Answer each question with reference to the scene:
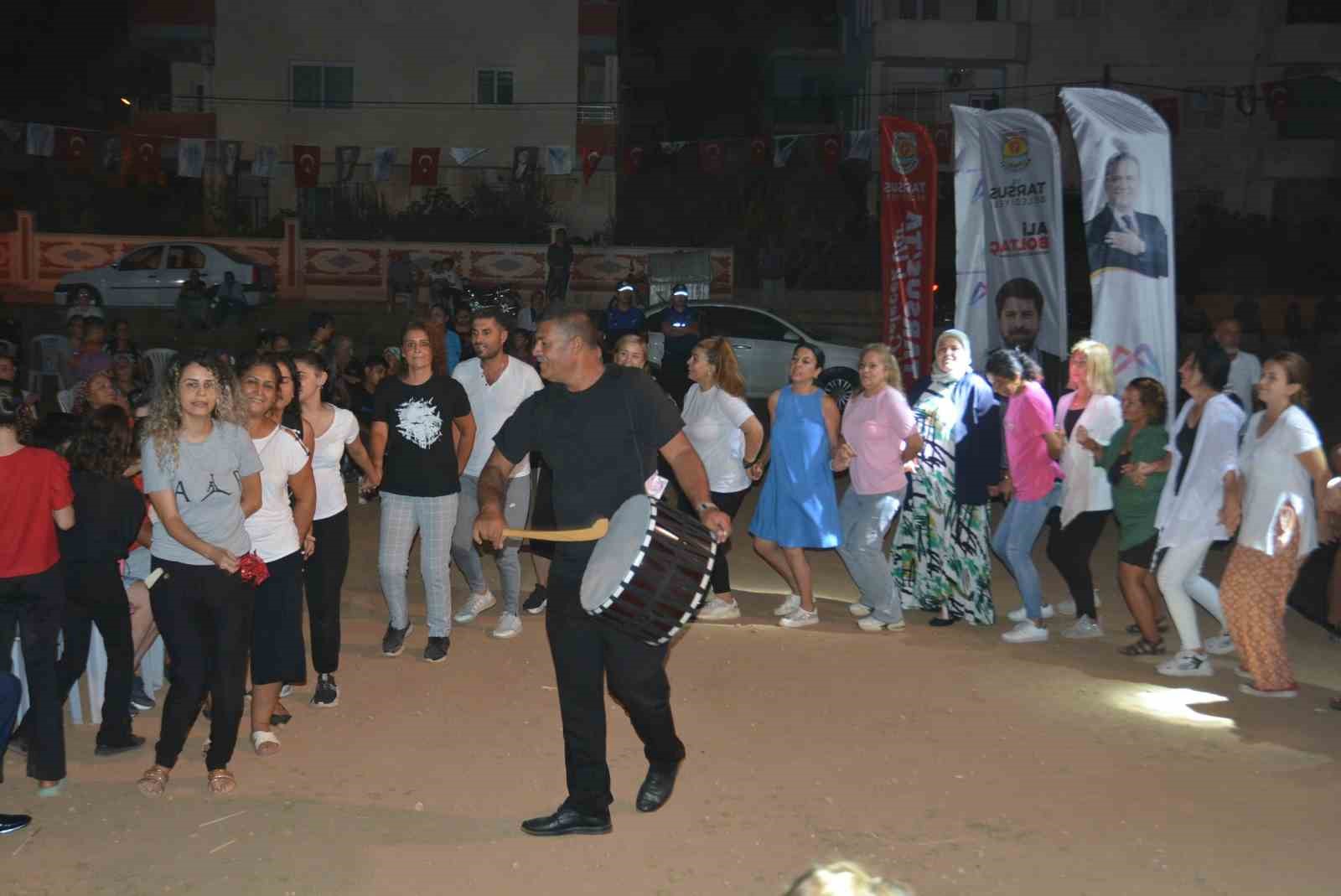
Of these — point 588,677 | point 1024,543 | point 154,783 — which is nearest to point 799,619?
point 1024,543

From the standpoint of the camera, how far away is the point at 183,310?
84.0ft

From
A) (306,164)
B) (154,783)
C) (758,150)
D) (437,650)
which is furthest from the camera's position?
(306,164)

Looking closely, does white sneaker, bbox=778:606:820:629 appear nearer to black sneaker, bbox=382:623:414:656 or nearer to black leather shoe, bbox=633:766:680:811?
black sneaker, bbox=382:623:414:656

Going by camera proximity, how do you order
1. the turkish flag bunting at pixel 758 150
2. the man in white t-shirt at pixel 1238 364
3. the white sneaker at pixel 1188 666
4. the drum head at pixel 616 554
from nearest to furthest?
the drum head at pixel 616 554 → the white sneaker at pixel 1188 666 → the man in white t-shirt at pixel 1238 364 → the turkish flag bunting at pixel 758 150

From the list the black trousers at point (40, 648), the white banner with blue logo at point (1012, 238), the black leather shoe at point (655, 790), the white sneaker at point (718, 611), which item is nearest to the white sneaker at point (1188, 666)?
the white sneaker at point (718, 611)

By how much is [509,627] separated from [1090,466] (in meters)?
3.78

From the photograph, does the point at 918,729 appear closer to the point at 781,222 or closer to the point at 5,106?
the point at 781,222

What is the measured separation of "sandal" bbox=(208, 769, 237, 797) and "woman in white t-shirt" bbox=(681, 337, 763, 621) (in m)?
3.82

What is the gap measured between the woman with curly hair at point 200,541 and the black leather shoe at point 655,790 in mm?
1800

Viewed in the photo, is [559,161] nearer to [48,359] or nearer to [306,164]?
[306,164]

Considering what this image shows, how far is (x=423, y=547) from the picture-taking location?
8.18 m

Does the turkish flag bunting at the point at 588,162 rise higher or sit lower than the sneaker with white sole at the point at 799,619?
higher

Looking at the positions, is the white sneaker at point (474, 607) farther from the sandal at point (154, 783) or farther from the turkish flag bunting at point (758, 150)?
the turkish flag bunting at point (758, 150)

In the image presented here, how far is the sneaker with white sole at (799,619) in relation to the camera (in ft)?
29.8
